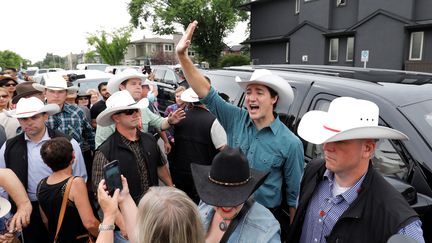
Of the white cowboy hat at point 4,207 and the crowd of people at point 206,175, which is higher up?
the crowd of people at point 206,175

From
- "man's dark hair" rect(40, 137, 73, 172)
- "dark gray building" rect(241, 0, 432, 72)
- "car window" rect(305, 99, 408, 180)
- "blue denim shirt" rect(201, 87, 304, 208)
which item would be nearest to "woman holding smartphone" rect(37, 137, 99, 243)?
"man's dark hair" rect(40, 137, 73, 172)

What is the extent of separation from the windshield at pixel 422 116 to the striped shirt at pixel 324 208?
0.88 m

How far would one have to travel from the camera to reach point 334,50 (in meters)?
22.7

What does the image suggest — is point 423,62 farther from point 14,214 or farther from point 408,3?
point 14,214

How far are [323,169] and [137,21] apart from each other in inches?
1461

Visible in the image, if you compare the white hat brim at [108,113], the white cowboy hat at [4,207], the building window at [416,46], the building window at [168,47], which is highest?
the building window at [168,47]

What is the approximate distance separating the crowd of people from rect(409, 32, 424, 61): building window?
18223 mm

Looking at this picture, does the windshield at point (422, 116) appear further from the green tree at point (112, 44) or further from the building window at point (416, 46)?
the green tree at point (112, 44)

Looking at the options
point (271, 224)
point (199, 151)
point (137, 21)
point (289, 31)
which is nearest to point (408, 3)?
point (289, 31)

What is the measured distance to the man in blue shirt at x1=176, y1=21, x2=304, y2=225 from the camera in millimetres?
2604

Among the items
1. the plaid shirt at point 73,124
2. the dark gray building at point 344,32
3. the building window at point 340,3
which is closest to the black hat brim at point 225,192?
the plaid shirt at point 73,124

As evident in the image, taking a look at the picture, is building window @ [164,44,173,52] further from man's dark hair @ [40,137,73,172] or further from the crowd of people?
man's dark hair @ [40,137,73,172]

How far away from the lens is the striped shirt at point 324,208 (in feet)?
6.23

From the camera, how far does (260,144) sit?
2.68 m
